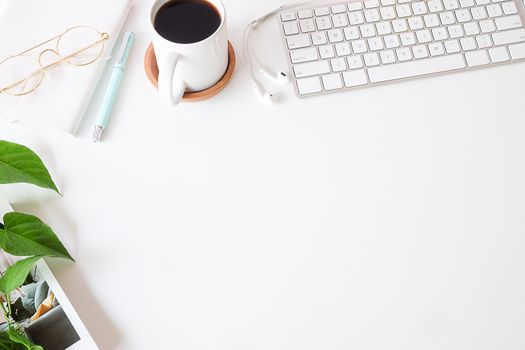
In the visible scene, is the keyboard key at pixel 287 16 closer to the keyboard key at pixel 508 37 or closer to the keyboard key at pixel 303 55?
the keyboard key at pixel 303 55

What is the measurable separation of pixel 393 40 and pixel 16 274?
1.87 feet

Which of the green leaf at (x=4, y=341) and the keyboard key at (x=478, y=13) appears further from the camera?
Answer: the keyboard key at (x=478, y=13)

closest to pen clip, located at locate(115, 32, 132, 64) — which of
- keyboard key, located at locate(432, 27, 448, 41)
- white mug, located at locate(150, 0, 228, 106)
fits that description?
white mug, located at locate(150, 0, 228, 106)

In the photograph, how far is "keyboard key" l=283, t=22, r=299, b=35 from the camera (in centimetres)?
74

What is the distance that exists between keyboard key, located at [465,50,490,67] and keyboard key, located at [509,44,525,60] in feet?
0.12

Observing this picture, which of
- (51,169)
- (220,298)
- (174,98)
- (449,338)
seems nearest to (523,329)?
(449,338)

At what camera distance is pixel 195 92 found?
706 millimetres

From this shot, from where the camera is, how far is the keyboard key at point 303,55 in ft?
2.39

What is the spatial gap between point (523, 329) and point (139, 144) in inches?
21.2

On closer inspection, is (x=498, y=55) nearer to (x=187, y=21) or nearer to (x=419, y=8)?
(x=419, y=8)

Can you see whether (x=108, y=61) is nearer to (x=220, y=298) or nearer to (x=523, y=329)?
(x=220, y=298)

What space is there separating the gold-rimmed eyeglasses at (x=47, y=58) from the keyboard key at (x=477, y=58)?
0.51 meters

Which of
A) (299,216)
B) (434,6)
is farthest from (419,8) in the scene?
(299,216)

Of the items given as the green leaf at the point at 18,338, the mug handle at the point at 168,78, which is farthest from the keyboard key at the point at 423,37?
the green leaf at the point at 18,338
